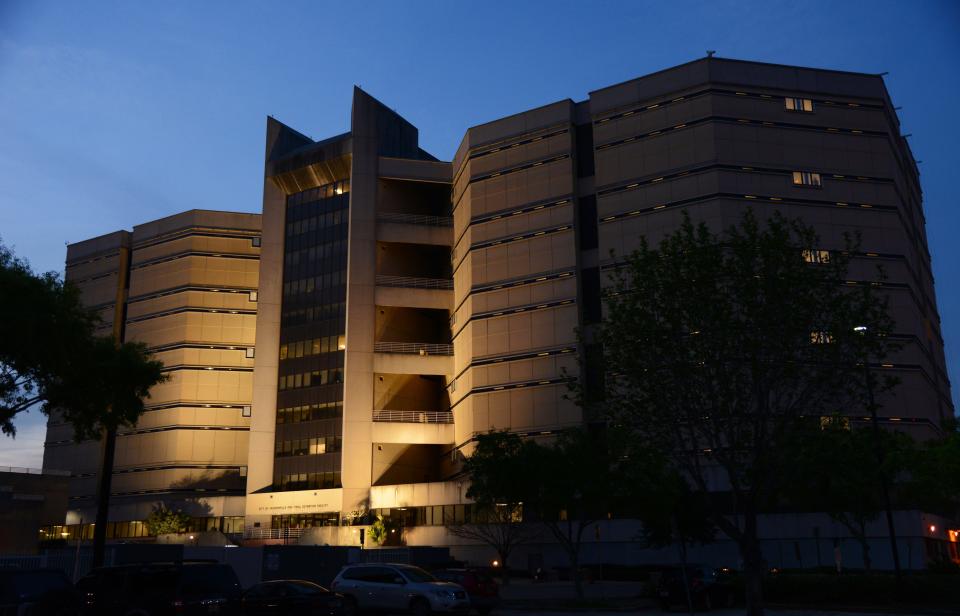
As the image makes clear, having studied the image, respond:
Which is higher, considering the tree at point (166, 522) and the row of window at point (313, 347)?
the row of window at point (313, 347)

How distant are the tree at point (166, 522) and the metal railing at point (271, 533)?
8.45 meters

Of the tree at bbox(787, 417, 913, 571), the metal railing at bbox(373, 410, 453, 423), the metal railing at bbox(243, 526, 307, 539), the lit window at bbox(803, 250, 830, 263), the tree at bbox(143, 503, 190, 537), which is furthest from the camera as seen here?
the tree at bbox(143, 503, 190, 537)

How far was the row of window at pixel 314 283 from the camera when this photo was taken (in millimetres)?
82000

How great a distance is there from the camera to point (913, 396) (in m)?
63.8

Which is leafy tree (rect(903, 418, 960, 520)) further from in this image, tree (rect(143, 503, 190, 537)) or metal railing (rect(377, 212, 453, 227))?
tree (rect(143, 503, 190, 537))

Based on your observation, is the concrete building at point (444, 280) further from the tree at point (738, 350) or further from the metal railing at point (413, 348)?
the tree at point (738, 350)

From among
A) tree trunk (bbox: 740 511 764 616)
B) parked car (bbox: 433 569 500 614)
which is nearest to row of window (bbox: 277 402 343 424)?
parked car (bbox: 433 569 500 614)

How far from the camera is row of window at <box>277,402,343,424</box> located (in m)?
78.6

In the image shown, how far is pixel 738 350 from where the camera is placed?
26984 millimetres

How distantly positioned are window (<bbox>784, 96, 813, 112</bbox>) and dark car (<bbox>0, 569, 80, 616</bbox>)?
63.1 meters

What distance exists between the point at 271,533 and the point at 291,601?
173 feet

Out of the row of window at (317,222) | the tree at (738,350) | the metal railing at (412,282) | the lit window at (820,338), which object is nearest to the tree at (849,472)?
the tree at (738,350)

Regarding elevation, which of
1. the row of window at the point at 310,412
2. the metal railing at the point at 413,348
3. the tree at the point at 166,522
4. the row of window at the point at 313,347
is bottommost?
the tree at the point at 166,522

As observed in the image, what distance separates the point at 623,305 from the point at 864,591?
16.9 meters
